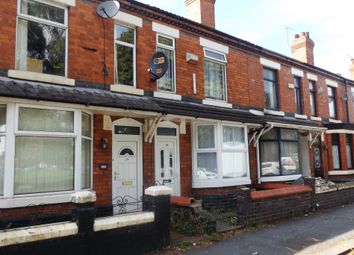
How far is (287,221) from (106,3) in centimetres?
728

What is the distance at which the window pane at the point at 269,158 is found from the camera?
508 inches

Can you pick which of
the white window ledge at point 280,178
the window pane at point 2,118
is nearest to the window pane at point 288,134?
the white window ledge at point 280,178

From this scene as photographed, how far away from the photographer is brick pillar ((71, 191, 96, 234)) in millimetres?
5488

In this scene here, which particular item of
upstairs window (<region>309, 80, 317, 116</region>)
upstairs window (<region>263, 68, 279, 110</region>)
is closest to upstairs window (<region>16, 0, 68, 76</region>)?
upstairs window (<region>263, 68, 279, 110</region>)

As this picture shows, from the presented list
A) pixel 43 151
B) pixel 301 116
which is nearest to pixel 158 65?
pixel 43 151

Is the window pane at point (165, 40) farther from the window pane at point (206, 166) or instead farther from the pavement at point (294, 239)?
the pavement at point (294, 239)

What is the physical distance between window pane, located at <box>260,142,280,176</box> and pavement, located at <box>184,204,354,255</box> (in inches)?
143

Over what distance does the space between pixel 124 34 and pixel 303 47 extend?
1134 centimetres

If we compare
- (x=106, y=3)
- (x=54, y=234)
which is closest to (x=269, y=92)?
(x=106, y=3)

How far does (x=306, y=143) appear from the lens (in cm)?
1541

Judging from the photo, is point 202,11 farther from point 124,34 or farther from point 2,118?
point 2,118

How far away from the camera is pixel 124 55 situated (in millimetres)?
9508

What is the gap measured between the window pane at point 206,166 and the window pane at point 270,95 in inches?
172

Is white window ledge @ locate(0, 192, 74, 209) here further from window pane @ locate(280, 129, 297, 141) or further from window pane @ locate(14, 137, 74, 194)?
window pane @ locate(280, 129, 297, 141)
